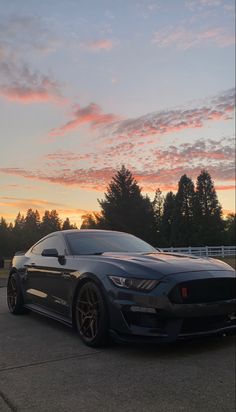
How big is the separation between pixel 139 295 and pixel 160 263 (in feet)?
1.73

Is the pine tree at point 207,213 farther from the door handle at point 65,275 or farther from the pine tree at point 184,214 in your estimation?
the door handle at point 65,275

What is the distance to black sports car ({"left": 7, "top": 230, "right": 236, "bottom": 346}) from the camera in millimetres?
4336

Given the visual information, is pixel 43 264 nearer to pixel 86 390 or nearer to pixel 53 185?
pixel 86 390

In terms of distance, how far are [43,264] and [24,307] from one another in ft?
3.30

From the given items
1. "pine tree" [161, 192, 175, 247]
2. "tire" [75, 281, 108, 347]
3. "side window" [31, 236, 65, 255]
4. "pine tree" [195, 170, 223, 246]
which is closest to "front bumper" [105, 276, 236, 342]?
"tire" [75, 281, 108, 347]

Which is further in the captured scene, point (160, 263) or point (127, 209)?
point (127, 209)

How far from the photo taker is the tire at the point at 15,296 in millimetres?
6809

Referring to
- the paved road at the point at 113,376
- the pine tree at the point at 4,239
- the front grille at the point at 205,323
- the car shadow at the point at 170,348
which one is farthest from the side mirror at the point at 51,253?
the pine tree at the point at 4,239

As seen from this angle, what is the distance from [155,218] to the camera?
Answer: 60062mm

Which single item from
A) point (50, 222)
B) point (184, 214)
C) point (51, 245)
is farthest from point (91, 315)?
point (50, 222)

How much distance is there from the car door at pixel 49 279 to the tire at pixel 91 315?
33 cm

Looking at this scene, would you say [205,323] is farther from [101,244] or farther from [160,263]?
[101,244]

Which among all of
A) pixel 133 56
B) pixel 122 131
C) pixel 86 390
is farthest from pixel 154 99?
pixel 86 390

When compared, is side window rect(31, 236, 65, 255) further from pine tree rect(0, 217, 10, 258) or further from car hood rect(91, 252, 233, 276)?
pine tree rect(0, 217, 10, 258)
